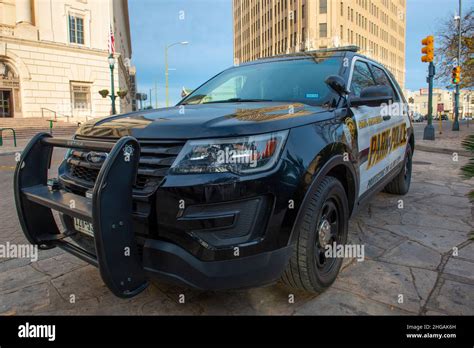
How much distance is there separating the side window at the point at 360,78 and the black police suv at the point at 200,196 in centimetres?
70

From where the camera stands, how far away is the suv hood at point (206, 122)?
2.03m

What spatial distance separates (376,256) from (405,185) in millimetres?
2779

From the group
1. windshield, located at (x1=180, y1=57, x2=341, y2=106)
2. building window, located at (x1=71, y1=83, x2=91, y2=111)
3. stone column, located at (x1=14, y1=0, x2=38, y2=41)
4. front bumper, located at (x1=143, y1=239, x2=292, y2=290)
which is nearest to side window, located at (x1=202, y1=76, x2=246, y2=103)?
windshield, located at (x1=180, y1=57, x2=341, y2=106)

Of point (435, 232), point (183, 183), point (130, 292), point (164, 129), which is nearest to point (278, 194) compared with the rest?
point (183, 183)

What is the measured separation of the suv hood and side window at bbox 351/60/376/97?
0.94 m

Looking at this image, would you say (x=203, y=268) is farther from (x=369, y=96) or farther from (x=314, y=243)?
(x=369, y=96)

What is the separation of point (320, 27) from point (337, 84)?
5819cm

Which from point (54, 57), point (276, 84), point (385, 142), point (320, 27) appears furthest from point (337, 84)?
point (320, 27)

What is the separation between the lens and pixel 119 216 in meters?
1.93

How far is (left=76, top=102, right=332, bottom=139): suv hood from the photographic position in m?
2.03

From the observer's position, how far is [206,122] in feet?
6.85

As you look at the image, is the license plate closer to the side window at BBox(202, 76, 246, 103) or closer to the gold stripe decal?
the side window at BBox(202, 76, 246, 103)

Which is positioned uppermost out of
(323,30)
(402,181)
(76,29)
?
(323,30)

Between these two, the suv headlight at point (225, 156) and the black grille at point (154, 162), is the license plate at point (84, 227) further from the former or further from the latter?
the suv headlight at point (225, 156)
